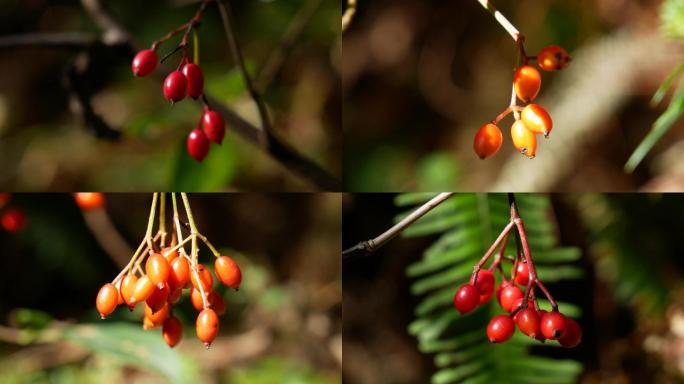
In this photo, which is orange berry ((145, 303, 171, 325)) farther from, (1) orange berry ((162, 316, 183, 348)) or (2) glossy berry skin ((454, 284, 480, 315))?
(2) glossy berry skin ((454, 284, 480, 315))

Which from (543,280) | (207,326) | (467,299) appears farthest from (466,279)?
(207,326)

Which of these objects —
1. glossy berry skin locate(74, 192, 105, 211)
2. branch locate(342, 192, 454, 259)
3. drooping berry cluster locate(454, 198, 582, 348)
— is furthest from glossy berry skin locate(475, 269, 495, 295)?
glossy berry skin locate(74, 192, 105, 211)

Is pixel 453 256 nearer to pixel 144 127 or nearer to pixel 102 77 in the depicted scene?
pixel 144 127

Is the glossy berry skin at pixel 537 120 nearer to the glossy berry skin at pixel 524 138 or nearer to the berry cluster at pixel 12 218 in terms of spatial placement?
the glossy berry skin at pixel 524 138

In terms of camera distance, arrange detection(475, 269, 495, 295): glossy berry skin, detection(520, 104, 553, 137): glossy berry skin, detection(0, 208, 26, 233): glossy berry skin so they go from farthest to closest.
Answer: detection(0, 208, 26, 233): glossy berry skin → detection(475, 269, 495, 295): glossy berry skin → detection(520, 104, 553, 137): glossy berry skin

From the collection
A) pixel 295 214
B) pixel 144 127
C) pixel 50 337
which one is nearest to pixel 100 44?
pixel 144 127

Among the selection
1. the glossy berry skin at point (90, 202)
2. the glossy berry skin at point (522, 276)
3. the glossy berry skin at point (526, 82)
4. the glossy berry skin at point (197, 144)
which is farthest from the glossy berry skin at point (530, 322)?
the glossy berry skin at point (90, 202)
